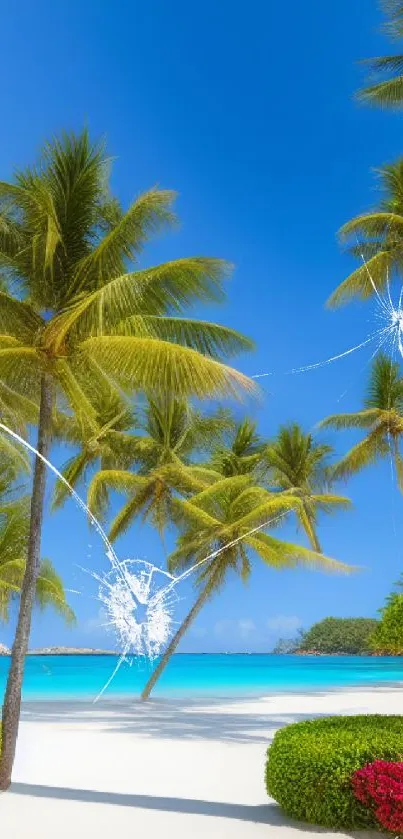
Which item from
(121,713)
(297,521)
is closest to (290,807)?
(121,713)

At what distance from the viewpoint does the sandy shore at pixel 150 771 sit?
7.96 meters

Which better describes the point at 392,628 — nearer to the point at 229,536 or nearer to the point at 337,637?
the point at 229,536

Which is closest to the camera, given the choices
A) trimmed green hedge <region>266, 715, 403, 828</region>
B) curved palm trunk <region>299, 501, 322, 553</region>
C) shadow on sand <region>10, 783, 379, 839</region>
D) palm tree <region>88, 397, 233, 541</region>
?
trimmed green hedge <region>266, 715, 403, 828</region>

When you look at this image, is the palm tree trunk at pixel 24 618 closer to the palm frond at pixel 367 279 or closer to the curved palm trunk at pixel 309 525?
the palm frond at pixel 367 279

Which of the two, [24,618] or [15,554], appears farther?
[15,554]

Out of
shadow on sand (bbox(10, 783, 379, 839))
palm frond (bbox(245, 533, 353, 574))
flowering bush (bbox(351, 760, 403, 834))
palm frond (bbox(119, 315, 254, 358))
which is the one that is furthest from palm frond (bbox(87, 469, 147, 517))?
flowering bush (bbox(351, 760, 403, 834))

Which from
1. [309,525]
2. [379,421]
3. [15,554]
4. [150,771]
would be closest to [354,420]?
[379,421]

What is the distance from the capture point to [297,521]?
89.5 feet

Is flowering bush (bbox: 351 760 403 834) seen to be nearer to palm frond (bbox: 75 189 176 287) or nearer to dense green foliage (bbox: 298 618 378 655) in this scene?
palm frond (bbox: 75 189 176 287)

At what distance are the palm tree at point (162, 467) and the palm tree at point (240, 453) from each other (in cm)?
138

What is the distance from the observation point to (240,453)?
1139 inches

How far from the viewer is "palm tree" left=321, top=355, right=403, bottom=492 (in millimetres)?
24797

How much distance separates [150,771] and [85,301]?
7.38 m

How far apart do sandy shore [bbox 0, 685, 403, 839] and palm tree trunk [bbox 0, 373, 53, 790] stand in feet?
1.73
